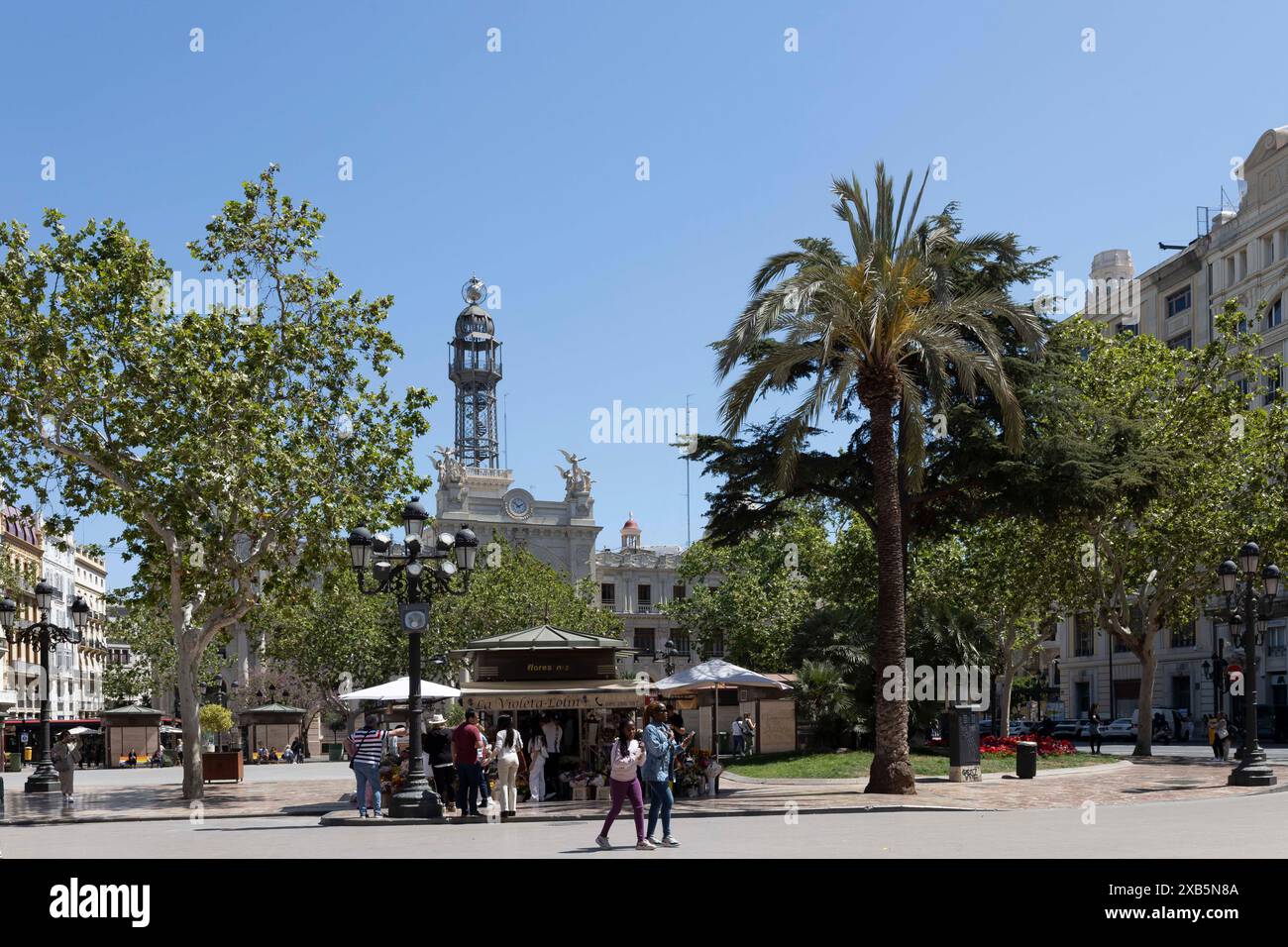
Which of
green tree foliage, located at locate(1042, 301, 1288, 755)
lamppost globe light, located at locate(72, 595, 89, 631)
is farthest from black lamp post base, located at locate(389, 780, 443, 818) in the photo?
green tree foliage, located at locate(1042, 301, 1288, 755)

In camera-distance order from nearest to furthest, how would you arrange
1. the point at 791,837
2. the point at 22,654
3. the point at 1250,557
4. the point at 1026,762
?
the point at 791,837, the point at 1250,557, the point at 1026,762, the point at 22,654

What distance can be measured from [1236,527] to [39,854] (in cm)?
3195

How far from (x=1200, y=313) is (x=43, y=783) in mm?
54998

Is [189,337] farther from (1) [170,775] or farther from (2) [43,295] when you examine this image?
(1) [170,775]

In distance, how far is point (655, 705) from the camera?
18.2 m

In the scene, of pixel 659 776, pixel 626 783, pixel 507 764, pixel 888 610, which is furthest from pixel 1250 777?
pixel 626 783

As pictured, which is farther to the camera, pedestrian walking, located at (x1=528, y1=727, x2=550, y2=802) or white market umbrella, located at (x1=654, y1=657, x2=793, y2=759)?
white market umbrella, located at (x1=654, y1=657, x2=793, y2=759)

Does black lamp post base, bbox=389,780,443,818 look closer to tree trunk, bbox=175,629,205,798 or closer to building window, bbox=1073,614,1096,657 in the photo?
tree trunk, bbox=175,629,205,798

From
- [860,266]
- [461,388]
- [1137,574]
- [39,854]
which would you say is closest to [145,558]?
[39,854]

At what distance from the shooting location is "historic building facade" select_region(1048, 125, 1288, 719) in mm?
60625

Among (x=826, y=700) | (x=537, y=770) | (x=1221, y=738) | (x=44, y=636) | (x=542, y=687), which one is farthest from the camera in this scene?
(x=1221, y=738)

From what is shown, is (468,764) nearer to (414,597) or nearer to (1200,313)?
(414,597)

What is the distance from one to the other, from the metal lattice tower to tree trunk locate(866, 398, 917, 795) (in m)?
77.0

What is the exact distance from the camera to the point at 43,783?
32938mm
